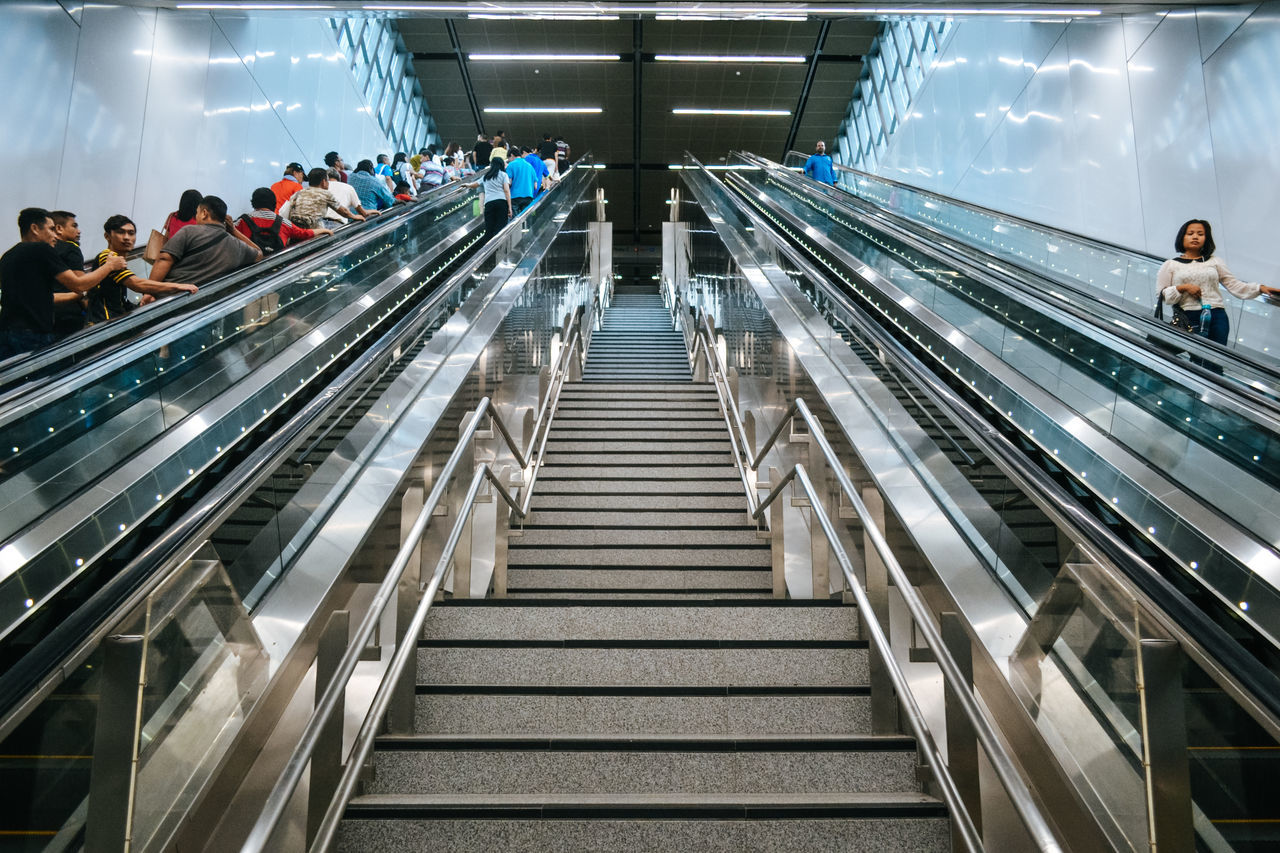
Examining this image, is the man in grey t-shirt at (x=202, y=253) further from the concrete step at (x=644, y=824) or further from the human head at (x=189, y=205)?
the concrete step at (x=644, y=824)

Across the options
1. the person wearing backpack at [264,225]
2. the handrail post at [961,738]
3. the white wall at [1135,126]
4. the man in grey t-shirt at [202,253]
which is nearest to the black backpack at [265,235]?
the person wearing backpack at [264,225]

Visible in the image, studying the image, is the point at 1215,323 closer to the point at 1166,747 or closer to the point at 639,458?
the point at 639,458

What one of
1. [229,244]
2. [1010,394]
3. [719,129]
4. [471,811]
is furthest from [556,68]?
[471,811]

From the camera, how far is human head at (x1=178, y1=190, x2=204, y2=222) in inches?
234

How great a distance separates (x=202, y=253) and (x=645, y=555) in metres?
3.11

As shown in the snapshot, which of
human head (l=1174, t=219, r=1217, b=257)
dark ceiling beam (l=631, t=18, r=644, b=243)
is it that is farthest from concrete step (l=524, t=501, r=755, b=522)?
dark ceiling beam (l=631, t=18, r=644, b=243)

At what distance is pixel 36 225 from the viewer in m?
4.68

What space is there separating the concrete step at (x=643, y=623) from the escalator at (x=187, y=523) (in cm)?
73

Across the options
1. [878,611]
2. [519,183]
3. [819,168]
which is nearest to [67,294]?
[878,611]

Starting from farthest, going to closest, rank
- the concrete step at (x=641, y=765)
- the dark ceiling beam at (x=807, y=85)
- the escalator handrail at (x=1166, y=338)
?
the dark ceiling beam at (x=807, y=85), the escalator handrail at (x=1166, y=338), the concrete step at (x=641, y=765)

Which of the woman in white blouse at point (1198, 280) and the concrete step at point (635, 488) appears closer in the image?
the woman in white blouse at point (1198, 280)

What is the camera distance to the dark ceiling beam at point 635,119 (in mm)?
20641

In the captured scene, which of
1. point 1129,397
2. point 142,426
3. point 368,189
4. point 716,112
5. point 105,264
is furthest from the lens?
point 716,112

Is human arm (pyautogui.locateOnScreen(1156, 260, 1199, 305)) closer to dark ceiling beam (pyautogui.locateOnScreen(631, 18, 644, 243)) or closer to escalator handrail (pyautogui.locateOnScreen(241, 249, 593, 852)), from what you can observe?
escalator handrail (pyautogui.locateOnScreen(241, 249, 593, 852))
